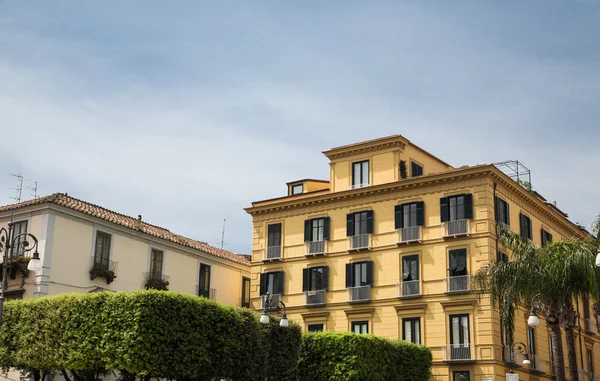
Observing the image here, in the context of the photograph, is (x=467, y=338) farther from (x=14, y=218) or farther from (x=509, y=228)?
(x=14, y=218)

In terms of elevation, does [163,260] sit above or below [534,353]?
above

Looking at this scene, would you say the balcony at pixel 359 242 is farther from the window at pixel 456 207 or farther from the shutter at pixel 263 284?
the shutter at pixel 263 284

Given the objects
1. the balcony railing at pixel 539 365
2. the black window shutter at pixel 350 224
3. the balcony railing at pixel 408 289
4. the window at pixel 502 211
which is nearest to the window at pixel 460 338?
the balcony railing at pixel 408 289

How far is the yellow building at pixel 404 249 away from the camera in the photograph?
45875 millimetres

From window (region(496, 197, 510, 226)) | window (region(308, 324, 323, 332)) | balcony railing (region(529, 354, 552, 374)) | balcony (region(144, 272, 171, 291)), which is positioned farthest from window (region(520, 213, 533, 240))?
balcony (region(144, 272, 171, 291))

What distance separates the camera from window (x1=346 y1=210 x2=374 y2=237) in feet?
167

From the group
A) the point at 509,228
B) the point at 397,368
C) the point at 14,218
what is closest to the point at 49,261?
the point at 14,218

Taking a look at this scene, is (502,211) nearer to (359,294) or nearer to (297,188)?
(359,294)

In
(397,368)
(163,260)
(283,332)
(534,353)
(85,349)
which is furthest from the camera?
(163,260)

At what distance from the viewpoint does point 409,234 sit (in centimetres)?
4872

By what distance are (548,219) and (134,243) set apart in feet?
91.7

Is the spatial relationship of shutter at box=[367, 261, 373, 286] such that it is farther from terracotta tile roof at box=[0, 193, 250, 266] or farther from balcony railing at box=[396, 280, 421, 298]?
terracotta tile roof at box=[0, 193, 250, 266]

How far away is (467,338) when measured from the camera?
45406 millimetres

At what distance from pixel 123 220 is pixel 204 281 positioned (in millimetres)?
8637
